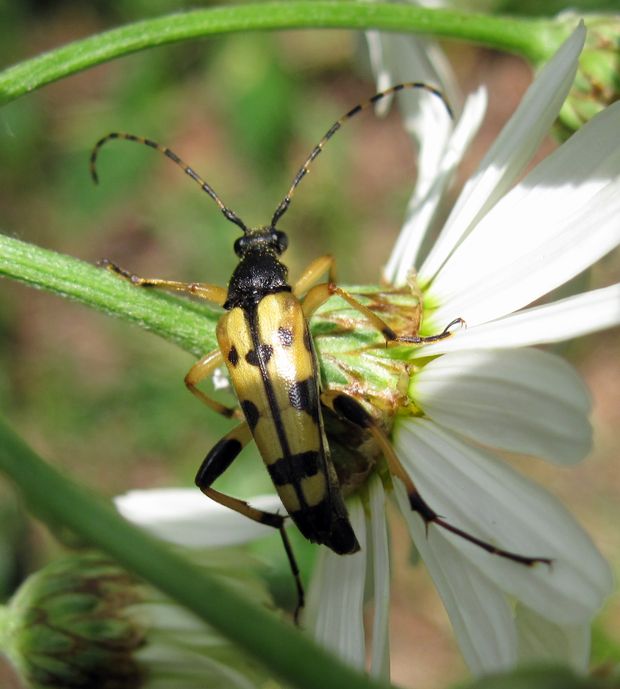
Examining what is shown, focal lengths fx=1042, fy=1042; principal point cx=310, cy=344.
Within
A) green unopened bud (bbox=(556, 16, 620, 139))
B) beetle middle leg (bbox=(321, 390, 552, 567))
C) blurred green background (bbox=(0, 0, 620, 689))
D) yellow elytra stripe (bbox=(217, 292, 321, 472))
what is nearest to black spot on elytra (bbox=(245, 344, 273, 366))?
yellow elytra stripe (bbox=(217, 292, 321, 472))

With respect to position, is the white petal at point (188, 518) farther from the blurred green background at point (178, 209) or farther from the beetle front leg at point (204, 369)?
the blurred green background at point (178, 209)

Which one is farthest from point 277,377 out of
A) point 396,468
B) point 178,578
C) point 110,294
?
point 178,578

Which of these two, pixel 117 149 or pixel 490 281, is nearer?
pixel 490 281

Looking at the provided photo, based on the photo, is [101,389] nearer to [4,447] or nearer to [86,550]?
[86,550]

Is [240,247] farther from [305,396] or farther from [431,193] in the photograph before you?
[305,396]

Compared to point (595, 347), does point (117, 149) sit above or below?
above

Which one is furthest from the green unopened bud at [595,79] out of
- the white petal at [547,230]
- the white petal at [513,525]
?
the white petal at [513,525]

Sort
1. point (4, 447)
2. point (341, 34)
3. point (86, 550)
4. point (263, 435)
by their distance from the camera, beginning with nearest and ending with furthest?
point (4, 447)
point (263, 435)
point (86, 550)
point (341, 34)

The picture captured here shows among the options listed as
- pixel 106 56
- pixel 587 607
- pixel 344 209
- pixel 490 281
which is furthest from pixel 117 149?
pixel 587 607
